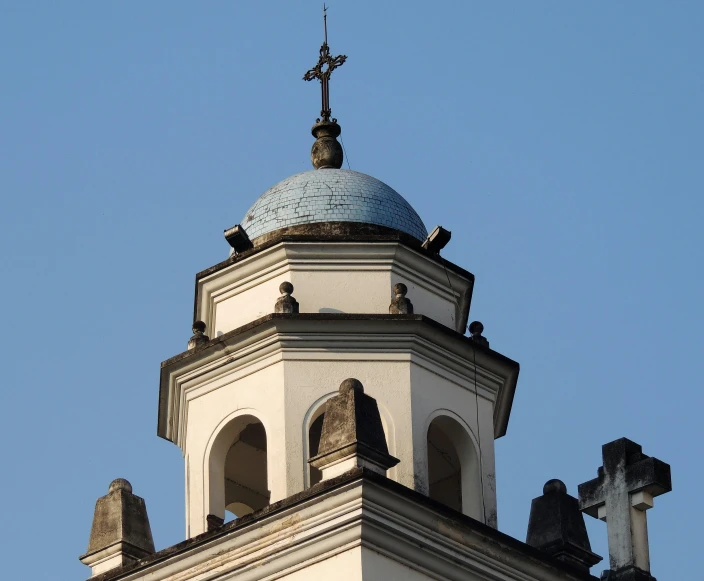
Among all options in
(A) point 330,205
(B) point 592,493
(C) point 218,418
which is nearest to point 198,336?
(C) point 218,418

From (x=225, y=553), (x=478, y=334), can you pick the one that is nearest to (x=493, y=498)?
(x=478, y=334)

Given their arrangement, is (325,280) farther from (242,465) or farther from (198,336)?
(242,465)

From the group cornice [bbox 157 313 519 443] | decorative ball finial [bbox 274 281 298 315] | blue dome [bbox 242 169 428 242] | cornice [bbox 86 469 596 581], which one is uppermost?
blue dome [bbox 242 169 428 242]

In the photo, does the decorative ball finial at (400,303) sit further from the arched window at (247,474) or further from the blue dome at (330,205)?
the arched window at (247,474)

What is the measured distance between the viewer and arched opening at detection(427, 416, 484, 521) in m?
29.2

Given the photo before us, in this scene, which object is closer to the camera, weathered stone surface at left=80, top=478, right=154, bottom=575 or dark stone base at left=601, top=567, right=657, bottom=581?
dark stone base at left=601, top=567, right=657, bottom=581

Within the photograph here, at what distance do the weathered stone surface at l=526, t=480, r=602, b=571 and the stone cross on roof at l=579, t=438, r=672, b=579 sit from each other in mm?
4045

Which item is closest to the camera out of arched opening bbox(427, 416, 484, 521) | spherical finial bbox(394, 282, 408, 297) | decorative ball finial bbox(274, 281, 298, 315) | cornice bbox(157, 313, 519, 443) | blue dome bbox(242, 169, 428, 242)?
cornice bbox(157, 313, 519, 443)

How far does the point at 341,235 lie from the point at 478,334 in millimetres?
2137

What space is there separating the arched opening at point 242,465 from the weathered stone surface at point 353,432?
3.01 metres

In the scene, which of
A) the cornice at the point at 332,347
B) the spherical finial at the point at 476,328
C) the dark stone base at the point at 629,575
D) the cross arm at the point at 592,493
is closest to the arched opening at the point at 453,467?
the cornice at the point at 332,347

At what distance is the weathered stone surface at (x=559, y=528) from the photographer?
92.7ft

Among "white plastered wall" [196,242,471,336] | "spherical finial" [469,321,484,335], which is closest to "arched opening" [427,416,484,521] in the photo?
"spherical finial" [469,321,484,335]

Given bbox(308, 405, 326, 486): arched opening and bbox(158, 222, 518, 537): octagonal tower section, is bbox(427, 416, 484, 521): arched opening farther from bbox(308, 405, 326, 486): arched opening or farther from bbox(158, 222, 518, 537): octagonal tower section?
bbox(308, 405, 326, 486): arched opening
